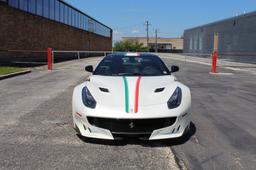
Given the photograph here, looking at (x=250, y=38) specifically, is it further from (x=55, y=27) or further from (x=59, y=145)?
(x=59, y=145)

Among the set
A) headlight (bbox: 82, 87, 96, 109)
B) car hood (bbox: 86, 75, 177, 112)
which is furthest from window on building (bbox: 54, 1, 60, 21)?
headlight (bbox: 82, 87, 96, 109)

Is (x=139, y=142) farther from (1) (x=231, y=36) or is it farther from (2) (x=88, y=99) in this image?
(1) (x=231, y=36)

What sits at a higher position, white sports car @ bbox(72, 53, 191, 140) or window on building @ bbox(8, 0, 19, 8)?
window on building @ bbox(8, 0, 19, 8)

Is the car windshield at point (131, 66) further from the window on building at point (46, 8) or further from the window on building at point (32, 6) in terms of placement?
the window on building at point (46, 8)

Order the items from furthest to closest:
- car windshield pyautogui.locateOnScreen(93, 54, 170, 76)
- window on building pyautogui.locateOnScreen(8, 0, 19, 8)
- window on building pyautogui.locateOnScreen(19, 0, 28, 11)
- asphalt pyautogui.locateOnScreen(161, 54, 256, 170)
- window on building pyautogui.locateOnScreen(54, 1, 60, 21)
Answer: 1. window on building pyautogui.locateOnScreen(54, 1, 60, 21)
2. window on building pyautogui.locateOnScreen(19, 0, 28, 11)
3. window on building pyautogui.locateOnScreen(8, 0, 19, 8)
4. car windshield pyautogui.locateOnScreen(93, 54, 170, 76)
5. asphalt pyautogui.locateOnScreen(161, 54, 256, 170)

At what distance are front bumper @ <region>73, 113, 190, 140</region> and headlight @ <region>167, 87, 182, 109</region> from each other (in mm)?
179

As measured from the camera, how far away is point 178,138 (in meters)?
5.90

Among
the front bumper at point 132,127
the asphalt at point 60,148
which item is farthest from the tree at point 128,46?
the front bumper at point 132,127

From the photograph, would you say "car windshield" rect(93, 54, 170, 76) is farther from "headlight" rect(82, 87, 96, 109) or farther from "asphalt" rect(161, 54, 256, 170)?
"asphalt" rect(161, 54, 256, 170)

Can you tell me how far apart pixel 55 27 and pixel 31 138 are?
105 feet

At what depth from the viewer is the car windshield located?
6969 mm

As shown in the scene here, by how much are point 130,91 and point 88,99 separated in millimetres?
632

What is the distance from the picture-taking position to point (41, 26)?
31359 millimetres

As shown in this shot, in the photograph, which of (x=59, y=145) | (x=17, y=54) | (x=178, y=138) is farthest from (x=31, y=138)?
→ (x=17, y=54)
